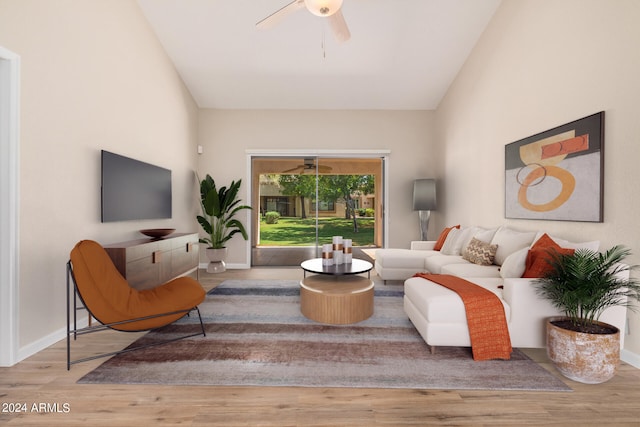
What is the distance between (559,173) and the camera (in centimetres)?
293

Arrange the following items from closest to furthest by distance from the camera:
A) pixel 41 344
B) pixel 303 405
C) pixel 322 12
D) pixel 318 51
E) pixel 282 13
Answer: pixel 303 405
pixel 41 344
pixel 322 12
pixel 282 13
pixel 318 51

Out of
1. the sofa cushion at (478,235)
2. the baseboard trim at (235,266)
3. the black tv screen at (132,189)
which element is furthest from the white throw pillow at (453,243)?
the black tv screen at (132,189)

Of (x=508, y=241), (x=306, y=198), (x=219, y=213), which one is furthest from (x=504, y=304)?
(x=219, y=213)

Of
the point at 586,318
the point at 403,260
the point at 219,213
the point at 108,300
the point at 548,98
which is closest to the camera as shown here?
the point at 586,318

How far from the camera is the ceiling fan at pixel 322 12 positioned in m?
2.50

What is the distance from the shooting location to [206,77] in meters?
4.95

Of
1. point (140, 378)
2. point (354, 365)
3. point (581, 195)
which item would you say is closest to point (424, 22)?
point (581, 195)

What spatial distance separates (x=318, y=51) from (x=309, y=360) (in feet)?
13.6

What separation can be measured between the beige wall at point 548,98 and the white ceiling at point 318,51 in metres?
0.44

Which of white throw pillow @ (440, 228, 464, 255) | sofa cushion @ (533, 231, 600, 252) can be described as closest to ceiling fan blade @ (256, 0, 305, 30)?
sofa cushion @ (533, 231, 600, 252)

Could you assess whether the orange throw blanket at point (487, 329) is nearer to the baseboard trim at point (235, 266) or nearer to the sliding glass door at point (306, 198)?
the sliding glass door at point (306, 198)

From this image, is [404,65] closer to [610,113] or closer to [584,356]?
[610,113]

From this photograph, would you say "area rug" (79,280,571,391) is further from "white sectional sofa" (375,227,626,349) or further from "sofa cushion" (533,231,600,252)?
"sofa cushion" (533,231,600,252)

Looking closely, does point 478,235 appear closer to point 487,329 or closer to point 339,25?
→ point 487,329
